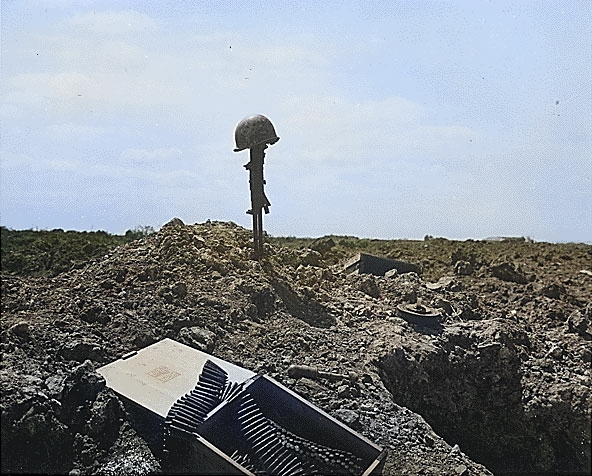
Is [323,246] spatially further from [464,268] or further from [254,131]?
[254,131]

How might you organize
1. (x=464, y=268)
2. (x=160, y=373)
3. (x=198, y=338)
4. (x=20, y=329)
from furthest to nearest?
(x=464, y=268)
(x=198, y=338)
(x=20, y=329)
(x=160, y=373)

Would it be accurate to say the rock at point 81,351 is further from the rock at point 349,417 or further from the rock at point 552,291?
the rock at point 552,291

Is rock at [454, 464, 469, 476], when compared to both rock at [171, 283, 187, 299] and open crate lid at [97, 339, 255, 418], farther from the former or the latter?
rock at [171, 283, 187, 299]

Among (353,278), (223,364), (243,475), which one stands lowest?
(243,475)

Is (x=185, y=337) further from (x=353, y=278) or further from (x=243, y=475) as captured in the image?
(x=353, y=278)

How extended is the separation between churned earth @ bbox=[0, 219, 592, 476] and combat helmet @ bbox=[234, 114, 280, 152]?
1.56m

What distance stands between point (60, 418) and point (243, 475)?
1.60 meters

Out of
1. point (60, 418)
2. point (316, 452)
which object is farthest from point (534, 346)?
point (60, 418)

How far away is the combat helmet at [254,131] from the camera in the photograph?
9.00m

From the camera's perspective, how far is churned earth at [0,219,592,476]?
5531 mm

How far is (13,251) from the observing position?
7.82m

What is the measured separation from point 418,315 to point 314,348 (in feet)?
6.41

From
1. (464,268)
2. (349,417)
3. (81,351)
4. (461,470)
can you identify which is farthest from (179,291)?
(464,268)

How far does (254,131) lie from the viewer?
9000 mm
